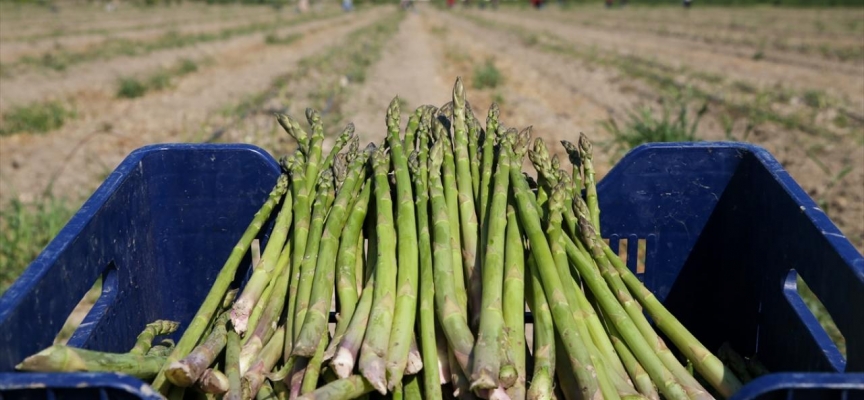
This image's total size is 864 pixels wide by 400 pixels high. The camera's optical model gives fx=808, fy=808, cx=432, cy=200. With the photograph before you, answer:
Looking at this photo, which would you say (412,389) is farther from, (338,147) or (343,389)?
(338,147)

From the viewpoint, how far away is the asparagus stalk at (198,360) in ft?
5.79

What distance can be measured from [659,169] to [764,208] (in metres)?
0.36

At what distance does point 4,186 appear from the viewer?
7.07 meters

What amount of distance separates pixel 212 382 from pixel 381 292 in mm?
444

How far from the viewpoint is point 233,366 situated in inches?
75.0

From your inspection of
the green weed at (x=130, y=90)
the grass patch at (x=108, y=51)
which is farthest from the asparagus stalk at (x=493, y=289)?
the grass patch at (x=108, y=51)

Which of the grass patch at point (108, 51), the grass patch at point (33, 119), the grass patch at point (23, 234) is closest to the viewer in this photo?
the grass patch at point (23, 234)

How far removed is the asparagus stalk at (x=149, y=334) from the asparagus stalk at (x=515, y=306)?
94 cm

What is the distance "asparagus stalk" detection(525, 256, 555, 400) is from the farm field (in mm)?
3953

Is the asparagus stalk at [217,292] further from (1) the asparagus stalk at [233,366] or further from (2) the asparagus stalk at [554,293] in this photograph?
(2) the asparagus stalk at [554,293]

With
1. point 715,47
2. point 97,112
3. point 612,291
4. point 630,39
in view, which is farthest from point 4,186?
point 630,39

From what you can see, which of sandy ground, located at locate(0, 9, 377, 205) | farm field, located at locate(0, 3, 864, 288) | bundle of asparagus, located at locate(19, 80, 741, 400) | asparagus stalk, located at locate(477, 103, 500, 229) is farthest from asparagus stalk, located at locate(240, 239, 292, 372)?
sandy ground, located at locate(0, 9, 377, 205)

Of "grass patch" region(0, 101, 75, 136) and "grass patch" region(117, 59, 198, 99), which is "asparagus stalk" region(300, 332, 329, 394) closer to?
"grass patch" region(0, 101, 75, 136)

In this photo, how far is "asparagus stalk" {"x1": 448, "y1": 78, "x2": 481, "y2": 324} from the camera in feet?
6.94
